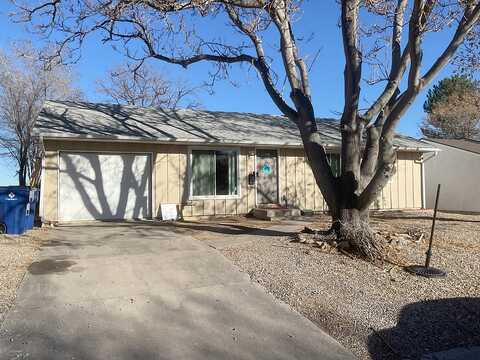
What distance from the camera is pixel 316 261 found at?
6777mm

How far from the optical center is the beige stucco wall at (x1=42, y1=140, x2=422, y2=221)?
1122 centimetres

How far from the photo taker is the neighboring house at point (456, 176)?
1841 cm

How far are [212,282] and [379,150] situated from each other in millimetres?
4154

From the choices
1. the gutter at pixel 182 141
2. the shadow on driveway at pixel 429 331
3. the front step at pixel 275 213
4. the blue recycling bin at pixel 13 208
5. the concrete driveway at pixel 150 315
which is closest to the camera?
the concrete driveway at pixel 150 315

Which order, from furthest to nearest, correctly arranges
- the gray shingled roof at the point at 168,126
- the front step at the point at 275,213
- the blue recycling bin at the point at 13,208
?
the front step at the point at 275,213
the gray shingled roof at the point at 168,126
the blue recycling bin at the point at 13,208

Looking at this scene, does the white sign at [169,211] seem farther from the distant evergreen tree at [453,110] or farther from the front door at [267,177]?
the distant evergreen tree at [453,110]

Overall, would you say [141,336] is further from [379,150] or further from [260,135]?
[260,135]

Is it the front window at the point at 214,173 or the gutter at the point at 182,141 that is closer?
the gutter at the point at 182,141

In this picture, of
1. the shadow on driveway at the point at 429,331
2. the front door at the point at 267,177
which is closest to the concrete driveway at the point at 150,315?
the shadow on driveway at the point at 429,331

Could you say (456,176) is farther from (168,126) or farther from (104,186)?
(104,186)

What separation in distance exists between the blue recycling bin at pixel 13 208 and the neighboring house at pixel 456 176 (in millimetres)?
16281

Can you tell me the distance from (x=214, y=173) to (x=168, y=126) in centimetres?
218

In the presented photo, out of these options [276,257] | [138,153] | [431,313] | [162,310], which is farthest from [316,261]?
[138,153]

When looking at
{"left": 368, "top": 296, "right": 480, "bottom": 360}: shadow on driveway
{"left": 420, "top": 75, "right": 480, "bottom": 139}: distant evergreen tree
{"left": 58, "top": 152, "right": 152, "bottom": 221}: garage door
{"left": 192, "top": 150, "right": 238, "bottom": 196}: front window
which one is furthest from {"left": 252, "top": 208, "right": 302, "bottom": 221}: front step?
{"left": 420, "top": 75, "right": 480, "bottom": 139}: distant evergreen tree
